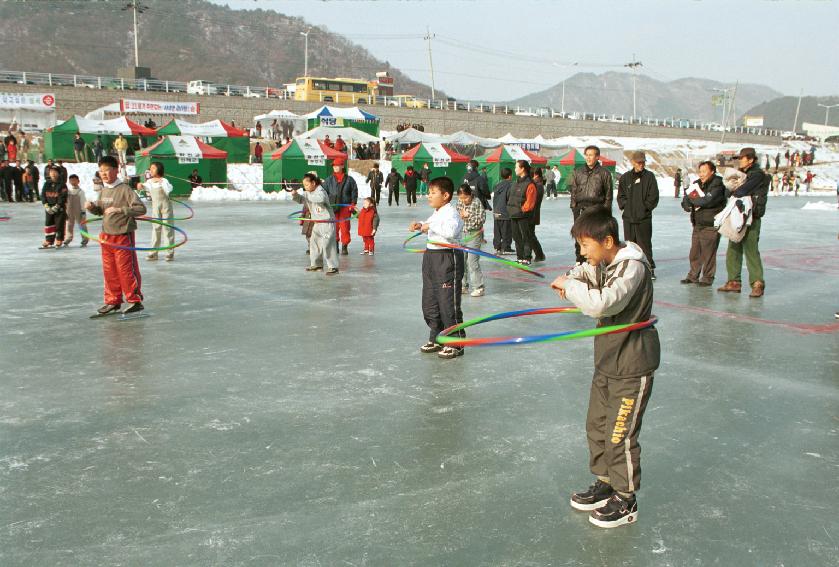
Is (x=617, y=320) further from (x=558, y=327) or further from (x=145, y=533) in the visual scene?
(x=558, y=327)

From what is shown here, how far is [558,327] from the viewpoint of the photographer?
804 cm

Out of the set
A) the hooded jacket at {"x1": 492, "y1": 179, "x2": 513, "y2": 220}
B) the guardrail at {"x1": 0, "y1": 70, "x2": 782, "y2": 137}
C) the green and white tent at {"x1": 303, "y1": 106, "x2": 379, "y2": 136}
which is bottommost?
the hooded jacket at {"x1": 492, "y1": 179, "x2": 513, "y2": 220}

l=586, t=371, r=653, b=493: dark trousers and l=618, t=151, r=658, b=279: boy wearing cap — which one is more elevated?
l=618, t=151, r=658, b=279: boy wearing cap

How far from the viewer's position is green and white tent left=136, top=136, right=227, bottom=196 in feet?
98.9

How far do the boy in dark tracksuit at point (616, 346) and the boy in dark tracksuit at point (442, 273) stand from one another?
3166 millimetres

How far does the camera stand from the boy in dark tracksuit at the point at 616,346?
3.44m

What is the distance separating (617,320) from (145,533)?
94.7 inches

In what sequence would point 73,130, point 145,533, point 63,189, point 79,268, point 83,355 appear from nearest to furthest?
1. point 145,533
2. point 83,355
3. point 79,268
4. point 63,189
5. point 73,130

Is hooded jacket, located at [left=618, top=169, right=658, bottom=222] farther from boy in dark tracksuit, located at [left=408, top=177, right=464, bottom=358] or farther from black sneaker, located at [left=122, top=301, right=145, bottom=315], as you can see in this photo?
black sneaker, located at [left=122, top=301, right=145, bottom=315]

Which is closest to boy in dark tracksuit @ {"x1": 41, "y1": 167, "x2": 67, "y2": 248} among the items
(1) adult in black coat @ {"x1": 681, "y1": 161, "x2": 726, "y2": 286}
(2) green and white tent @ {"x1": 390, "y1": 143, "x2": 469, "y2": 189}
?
(1) adult in black coat @ {"x1": 681, "y1": 161, "x2": 726, "y2": 286}

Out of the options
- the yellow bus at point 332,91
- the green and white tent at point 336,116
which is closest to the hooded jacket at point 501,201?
the green and white tent at point 336,116

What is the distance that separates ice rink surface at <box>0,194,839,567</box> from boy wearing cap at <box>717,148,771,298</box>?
1.44 feet

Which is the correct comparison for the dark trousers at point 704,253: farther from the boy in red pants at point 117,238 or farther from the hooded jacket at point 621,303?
the hooded jacket at point 621,303

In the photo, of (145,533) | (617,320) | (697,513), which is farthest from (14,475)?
(697,513)
